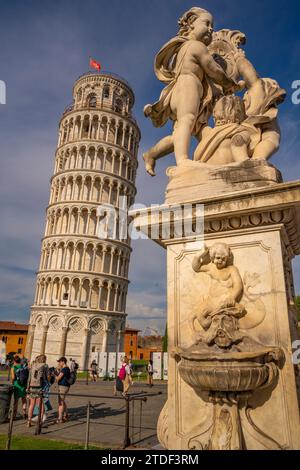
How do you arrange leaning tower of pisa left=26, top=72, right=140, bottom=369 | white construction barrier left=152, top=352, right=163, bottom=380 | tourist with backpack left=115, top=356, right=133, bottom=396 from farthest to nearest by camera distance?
leaning tower of pisa left=26, top=72, right=140, bottom=369 < white construction barrier left=152, top=352, right=163, bottom=380 < tourist with backpack left=115, top=356, right=133, bottom=396

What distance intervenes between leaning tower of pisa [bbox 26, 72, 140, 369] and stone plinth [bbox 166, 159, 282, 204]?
45778 millimetres

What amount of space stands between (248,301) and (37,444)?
6488 mm

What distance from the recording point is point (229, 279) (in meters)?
3.12

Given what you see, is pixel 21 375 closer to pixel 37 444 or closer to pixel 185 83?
pixel 37 444

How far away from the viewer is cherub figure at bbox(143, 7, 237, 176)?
13.7ft

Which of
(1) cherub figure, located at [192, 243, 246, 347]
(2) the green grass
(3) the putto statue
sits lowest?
(2) the green grass

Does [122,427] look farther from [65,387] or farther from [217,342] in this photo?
[217,342]

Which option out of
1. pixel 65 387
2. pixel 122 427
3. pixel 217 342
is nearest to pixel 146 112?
pixel 217 342

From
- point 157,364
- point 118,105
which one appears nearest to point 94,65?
point 118,105

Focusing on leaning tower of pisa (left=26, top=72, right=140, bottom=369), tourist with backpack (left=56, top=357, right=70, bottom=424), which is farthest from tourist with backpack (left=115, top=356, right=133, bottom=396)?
leaning tower of pisa (left=26, top=72, right=140, bottom=369)

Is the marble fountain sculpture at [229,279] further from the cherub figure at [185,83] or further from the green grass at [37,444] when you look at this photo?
the green grass at [37,444]

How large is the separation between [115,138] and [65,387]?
50085 millimetres

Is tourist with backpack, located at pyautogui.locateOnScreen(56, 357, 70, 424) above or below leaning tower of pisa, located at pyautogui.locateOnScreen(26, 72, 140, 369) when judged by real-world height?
below

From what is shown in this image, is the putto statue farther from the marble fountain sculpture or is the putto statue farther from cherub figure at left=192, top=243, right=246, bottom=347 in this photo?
cherub figure at left=192, top=243, right=246, bottom=347
